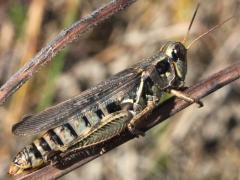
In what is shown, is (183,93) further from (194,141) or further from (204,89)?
(194,141)

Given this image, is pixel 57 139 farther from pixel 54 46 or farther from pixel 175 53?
pixel 54 46

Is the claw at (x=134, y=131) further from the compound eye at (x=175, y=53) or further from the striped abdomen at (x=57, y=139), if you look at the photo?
the compound eye at (x=175, y=53)

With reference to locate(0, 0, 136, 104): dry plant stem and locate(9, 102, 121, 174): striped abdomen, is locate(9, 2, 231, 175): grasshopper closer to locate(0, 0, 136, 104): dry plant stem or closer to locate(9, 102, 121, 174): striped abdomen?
locate(9, 102, 121, 174): striped abdomen

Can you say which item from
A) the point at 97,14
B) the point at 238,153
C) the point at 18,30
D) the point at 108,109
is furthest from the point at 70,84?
the point at 97,14

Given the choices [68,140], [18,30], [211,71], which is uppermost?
[18,30]

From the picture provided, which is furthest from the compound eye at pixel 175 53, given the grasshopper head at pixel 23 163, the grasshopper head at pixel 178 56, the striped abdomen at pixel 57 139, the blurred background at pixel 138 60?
the blurred background at pixel 138 60

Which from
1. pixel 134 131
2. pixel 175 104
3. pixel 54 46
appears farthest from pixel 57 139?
pixel 54 46
